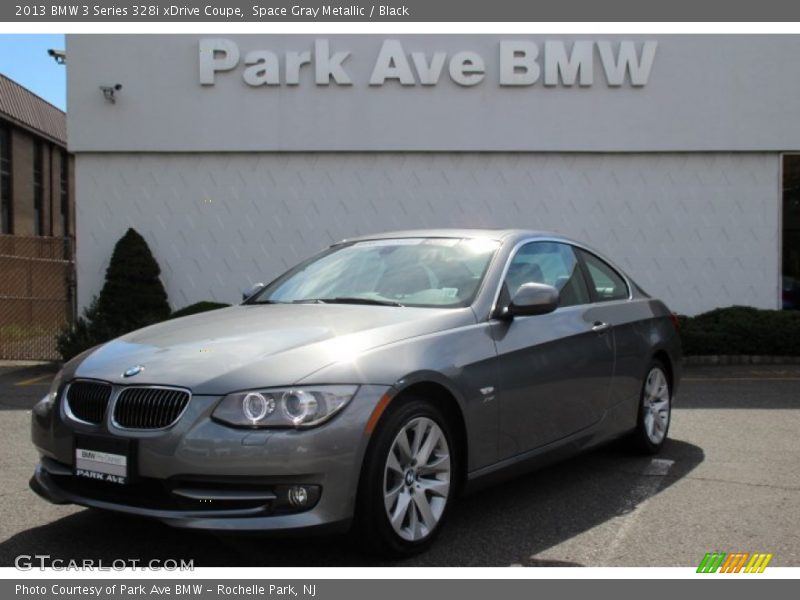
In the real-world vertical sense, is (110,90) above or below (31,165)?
below

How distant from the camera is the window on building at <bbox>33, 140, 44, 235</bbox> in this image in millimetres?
30938

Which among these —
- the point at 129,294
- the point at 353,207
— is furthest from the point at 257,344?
the point at 353,207

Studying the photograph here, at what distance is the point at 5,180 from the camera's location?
28.2 m

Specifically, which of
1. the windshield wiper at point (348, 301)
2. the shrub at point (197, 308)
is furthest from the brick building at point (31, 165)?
the windshield wiper at point (348, 301)

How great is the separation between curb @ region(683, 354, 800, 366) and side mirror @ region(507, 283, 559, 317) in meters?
7.76

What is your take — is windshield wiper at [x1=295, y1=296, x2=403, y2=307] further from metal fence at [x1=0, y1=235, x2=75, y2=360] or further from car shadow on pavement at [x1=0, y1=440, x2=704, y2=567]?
metal fence at [x1=0, y1=235, x2=75, y2=360]

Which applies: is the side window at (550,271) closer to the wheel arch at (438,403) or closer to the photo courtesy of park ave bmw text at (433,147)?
the wheel arch at (438,403)

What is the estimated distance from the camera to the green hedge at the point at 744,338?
38.6 ft

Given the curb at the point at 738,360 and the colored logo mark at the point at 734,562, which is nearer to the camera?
the colored logo mark at the point at 734,562

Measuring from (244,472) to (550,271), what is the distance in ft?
8.72

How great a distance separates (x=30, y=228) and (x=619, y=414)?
28813 millimetres

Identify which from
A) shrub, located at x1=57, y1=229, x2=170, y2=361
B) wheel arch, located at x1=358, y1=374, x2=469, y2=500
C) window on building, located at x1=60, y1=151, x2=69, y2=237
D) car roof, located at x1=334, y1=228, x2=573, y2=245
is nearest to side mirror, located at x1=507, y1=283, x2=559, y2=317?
car roof, located at x1=334, y1=228, x2=573, y2=245

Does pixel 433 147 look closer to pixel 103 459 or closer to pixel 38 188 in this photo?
pixel 103 459

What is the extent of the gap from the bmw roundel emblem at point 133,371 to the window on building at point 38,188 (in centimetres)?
2949
